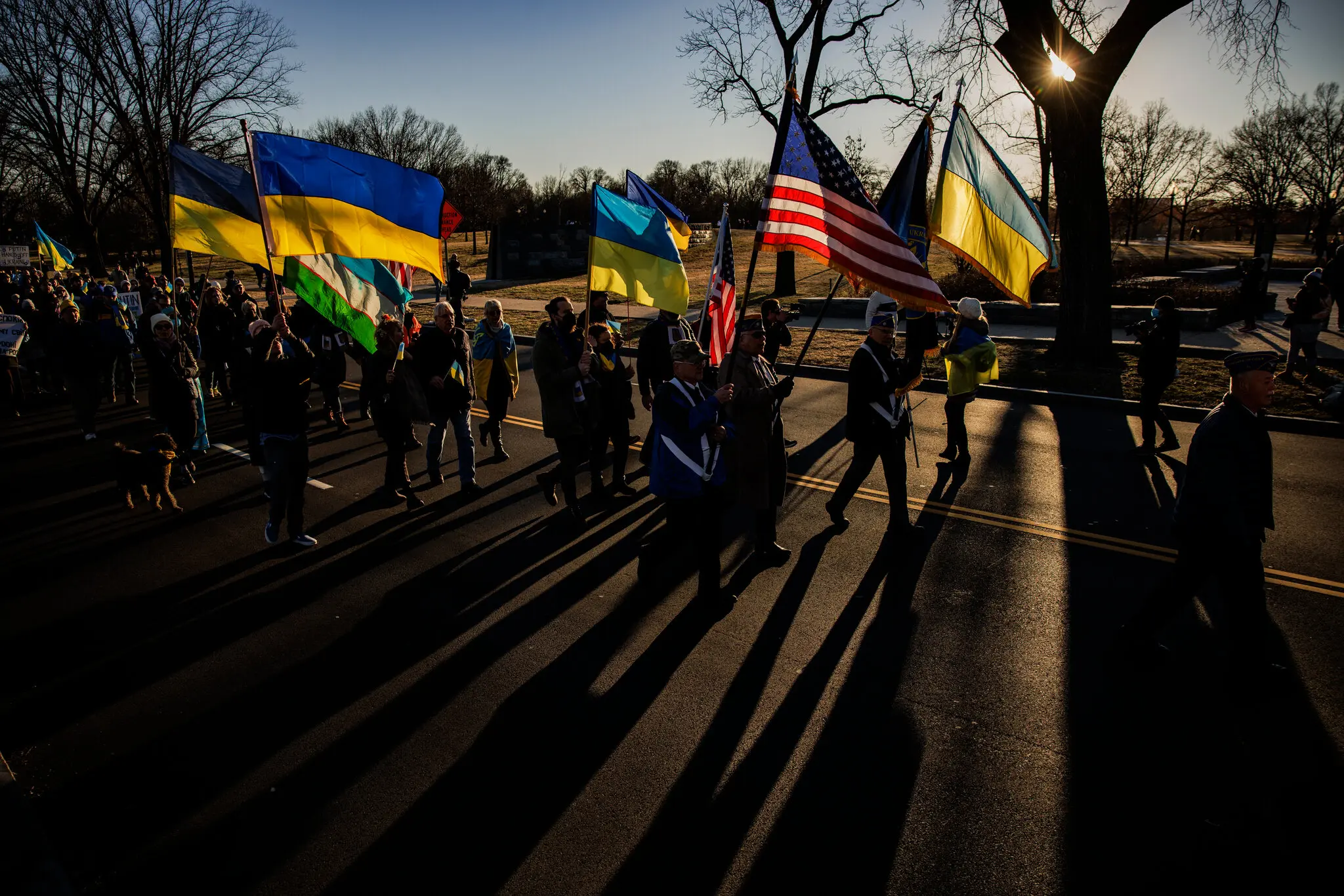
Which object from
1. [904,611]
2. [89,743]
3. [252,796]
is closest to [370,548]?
[89,743]

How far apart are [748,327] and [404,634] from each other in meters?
3.28

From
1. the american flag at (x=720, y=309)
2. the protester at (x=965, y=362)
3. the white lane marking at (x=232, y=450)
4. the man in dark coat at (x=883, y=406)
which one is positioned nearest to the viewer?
the man in dark coat at (x=883, y=406)

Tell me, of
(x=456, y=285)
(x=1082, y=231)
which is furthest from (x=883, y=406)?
(x=456, y=285)

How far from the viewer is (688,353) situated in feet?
17.6

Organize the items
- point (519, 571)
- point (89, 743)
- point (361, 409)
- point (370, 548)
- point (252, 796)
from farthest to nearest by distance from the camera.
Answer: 1. point (361, 409)
2. point (370, 548)
3. point (519, 571)
4. point (89, 743)
5. point (252, 796)

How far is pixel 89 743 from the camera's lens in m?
4.33

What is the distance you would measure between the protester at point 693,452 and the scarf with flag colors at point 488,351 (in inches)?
154

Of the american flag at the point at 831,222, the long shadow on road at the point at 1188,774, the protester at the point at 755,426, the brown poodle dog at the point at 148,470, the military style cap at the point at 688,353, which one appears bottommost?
the long shadow on road at the point at 1188,774

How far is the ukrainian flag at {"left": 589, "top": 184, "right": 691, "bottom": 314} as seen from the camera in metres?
7.06

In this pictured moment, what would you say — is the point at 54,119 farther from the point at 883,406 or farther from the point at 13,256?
the point at 883,406

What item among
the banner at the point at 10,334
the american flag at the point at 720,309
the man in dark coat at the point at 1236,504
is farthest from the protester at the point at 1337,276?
the banner at the point at 10,334

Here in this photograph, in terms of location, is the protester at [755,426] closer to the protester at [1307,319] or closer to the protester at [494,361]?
the protester at [494,361]

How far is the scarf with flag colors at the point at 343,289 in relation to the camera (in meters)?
7.30

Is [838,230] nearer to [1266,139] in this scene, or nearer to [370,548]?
[370,548]
